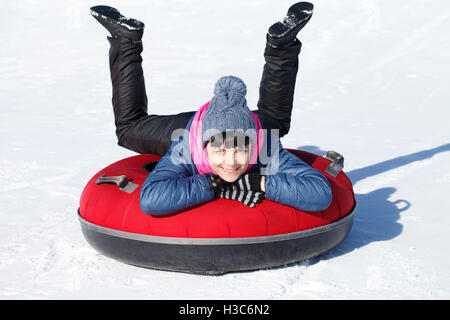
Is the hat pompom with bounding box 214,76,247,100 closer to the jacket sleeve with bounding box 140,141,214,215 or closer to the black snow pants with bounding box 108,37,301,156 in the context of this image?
the jacket sleeve with bounding box 140,141,214,215

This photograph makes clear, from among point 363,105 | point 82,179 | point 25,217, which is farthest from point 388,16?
point 25,217

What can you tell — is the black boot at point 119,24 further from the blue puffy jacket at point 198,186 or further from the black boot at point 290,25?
the blue puffy jacket at point 198,186

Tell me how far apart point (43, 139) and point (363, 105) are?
4.64 metres

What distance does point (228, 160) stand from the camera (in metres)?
Answer: 3.02

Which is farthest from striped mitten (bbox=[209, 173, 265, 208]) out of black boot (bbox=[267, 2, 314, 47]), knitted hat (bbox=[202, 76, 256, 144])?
black boot (bbox=[267, 2, 314, 47])

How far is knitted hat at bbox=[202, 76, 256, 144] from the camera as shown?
3.02 m

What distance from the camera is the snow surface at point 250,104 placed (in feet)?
10.5

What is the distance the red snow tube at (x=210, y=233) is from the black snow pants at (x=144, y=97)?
0.99 metres

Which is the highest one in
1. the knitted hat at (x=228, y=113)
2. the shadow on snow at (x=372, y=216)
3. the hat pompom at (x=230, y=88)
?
the hat pompom at (x=230, y=88)

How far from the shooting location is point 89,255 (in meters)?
3.54

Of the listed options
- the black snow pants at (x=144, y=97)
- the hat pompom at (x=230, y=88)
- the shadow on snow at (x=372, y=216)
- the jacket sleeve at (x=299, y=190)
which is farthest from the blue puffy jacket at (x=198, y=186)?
the black snow pants at (x=144, y=97)

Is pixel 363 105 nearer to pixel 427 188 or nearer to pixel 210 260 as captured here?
pixel 427 188

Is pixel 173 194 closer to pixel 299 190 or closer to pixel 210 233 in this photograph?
pixel 210 233

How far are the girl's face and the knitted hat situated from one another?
0.07m
